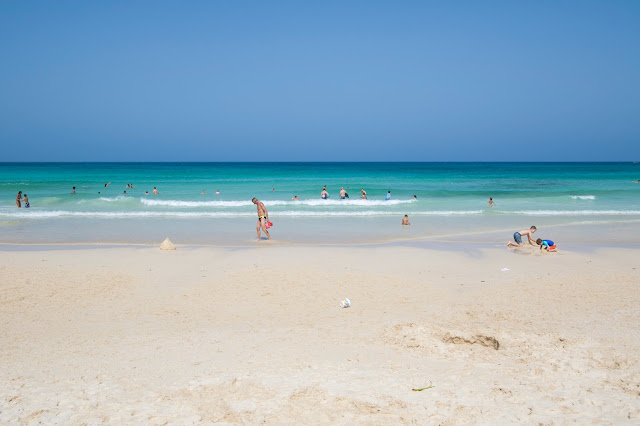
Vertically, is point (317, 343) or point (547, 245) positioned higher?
point (547, 245)

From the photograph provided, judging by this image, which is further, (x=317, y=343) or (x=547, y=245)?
(x=547, y=245)

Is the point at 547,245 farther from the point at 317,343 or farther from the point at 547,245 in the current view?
the point at 317,343

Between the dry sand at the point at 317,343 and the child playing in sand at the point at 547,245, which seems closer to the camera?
the dry sand at the point at 317,343

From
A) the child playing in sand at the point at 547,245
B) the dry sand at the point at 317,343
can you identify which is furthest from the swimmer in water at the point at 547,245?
the dry sand at the point at 317,343

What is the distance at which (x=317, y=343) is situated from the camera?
6438mm

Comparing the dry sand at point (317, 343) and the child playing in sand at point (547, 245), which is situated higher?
the child playing in sand at point (547, 245)

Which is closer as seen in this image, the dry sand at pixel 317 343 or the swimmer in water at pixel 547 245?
the dry sand at pixel 317 343

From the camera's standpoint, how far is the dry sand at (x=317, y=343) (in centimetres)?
468

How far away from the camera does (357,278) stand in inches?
397

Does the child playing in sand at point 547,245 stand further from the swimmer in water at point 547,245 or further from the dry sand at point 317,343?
the dry sand at point 317,343

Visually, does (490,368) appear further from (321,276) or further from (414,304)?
(321,276)

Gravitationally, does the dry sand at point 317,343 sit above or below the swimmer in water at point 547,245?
below

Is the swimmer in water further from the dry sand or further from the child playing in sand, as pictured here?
the dry sand

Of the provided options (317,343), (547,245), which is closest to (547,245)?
(547,245)
